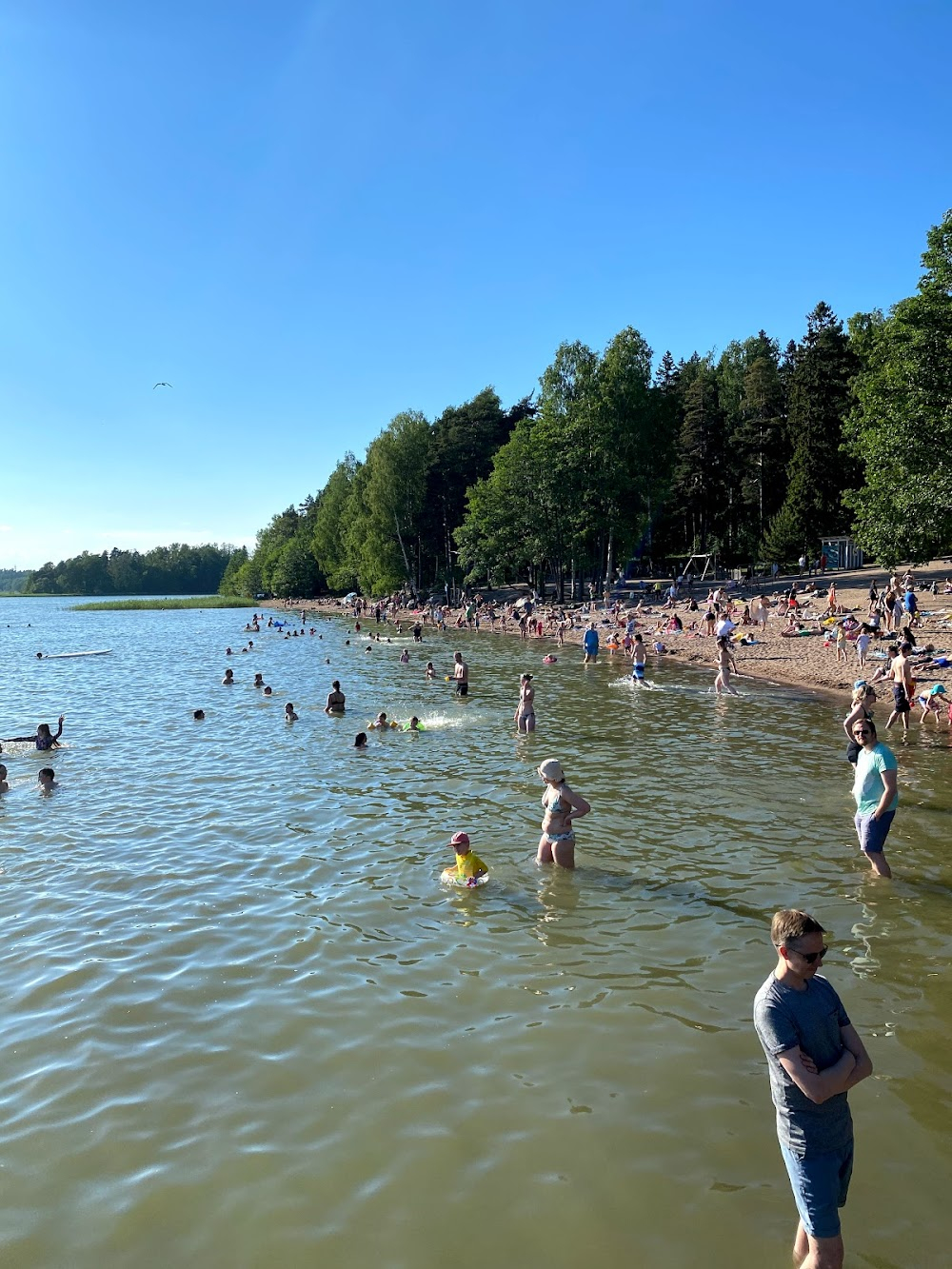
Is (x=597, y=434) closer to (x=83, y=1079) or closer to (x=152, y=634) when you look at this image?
(x=152, y=634)

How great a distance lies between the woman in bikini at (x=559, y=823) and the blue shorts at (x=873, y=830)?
10.6ft

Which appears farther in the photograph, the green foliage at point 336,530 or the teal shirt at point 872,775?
the green foliage at point 336,530

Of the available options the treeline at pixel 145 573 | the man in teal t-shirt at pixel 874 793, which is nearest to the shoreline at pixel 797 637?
the man in teal t-shirt at pixel 874 793

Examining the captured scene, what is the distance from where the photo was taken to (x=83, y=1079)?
6.42m

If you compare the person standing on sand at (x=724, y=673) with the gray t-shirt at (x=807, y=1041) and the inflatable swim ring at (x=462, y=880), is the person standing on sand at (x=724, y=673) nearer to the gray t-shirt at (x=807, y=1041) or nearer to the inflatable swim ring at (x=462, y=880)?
the inflatable swim ring at (x=462, y=880)

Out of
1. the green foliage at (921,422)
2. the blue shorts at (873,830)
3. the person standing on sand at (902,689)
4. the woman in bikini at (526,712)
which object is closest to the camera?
the blue shorts at (873,830)

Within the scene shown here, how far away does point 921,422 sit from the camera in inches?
1129

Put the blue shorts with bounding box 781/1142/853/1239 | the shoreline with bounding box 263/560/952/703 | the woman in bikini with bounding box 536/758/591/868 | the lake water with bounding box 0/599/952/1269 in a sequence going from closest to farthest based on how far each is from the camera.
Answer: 1. the blue shorts with bounding box 781/1142/853/1239
2. the lake water with bounding box 0/599/952/1269
3. the woman in bikini with bounding box 536/758/591/868
4. the shoreline with bounding box 263/560/952/703

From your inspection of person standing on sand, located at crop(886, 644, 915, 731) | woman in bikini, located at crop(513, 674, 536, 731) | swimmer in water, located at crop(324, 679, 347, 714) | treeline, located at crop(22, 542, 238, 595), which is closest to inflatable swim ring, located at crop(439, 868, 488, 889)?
woman in bikini, located at crop(513, 674, 536, 731)

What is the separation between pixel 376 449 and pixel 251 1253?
7626 centimetres

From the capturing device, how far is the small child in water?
32.6 feet

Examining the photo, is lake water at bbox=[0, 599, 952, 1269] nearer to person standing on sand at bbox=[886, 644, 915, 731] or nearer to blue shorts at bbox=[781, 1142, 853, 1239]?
blue shorts at bbox=[781, 1142, 853, 1239]

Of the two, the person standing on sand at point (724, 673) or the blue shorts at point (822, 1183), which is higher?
the person standing on sand at point (724, 673)

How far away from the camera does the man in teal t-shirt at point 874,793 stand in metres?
8.80
